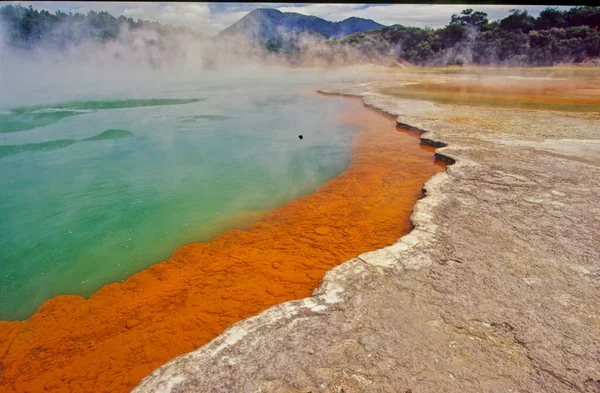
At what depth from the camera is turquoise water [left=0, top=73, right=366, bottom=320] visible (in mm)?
4078

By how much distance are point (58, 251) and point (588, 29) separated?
47256mm

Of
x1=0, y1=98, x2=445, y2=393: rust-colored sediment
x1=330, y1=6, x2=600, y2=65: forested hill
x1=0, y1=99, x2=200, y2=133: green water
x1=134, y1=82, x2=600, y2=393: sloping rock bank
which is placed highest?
x1=330, y1=6, x2=600, y2=65: forested hill

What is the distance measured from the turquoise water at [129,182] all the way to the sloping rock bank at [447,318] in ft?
7.97

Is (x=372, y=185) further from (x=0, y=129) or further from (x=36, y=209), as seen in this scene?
(x=0, y=129)

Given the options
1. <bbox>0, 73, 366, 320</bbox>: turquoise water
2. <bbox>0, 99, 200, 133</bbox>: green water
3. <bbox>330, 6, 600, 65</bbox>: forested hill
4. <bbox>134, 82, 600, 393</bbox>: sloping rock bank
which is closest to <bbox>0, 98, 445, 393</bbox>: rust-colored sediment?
<bbox>0, 73, 366, 320</bbox>: turquoise water

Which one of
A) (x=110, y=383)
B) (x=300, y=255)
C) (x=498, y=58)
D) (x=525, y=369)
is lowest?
(x=110, y=383)

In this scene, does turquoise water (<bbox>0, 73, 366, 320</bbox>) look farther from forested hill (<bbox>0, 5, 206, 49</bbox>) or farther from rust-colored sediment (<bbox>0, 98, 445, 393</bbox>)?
forested hill (<bbox>0, 5, 206, 49</bbox>)

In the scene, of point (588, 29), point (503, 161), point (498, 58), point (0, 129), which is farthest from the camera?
point (498, 58)

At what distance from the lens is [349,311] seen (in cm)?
241

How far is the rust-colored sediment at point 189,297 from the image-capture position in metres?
2.60

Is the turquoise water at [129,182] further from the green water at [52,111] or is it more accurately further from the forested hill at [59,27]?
the forested hill at [59,27]

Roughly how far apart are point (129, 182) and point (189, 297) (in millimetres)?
4081

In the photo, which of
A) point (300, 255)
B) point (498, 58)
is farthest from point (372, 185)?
point (498, 58)

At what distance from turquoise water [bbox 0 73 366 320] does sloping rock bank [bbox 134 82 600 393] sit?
95.7 inches
